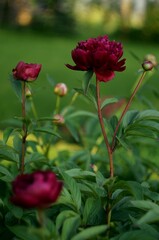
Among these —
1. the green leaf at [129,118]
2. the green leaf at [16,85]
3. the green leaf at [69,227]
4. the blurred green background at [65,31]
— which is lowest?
the green leaf at [69,227]

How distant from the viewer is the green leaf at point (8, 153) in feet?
4.08

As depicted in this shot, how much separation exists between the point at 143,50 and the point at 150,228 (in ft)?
35.6

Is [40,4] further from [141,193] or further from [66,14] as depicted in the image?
[141,193]

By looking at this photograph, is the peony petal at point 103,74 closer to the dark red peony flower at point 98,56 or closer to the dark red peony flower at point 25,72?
the dark red peony flower at point 98,56

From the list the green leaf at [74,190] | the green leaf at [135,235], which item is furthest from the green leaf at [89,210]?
the green leaf at [135,235]

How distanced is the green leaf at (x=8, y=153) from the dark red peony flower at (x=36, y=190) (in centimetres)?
44

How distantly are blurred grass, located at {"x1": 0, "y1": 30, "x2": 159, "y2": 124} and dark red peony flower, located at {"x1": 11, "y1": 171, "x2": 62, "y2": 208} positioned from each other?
231 cm

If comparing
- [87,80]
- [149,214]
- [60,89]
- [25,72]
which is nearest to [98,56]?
[87,80]

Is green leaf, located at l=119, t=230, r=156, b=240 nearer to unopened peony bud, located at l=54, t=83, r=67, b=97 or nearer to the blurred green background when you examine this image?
unopened peony bud, located at l=54, t=83, r=67, b=97

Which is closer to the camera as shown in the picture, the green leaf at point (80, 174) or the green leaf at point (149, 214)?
the green leaf at point (149, 214)

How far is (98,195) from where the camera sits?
3.74 ft

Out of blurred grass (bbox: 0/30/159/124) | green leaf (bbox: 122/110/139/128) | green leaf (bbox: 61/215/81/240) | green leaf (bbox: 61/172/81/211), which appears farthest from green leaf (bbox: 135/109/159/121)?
A: blurred grass (bbox: 0/30/159/124)

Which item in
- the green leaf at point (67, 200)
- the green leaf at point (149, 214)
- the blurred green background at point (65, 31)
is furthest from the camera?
the blurred green background at point (65, 31)

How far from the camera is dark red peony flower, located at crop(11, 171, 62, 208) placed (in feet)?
2.53
